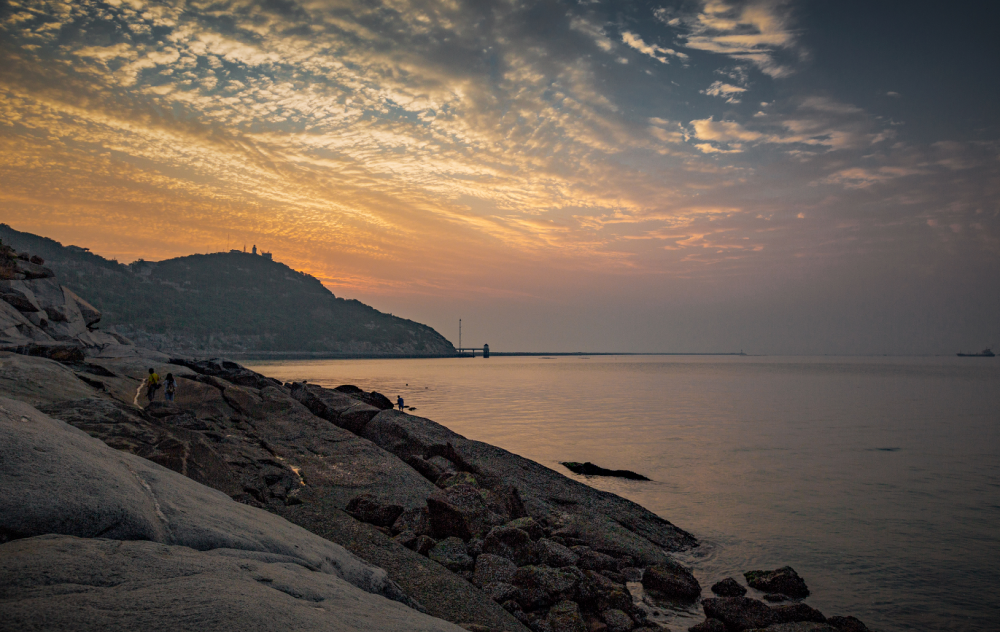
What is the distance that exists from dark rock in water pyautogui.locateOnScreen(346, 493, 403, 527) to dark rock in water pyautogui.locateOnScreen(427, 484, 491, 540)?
3.43 feet

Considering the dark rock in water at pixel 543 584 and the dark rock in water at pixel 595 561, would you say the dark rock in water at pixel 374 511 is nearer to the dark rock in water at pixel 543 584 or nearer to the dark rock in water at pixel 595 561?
the dark rock in water at pixel 543 584

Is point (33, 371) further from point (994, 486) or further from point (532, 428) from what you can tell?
point (994, 486)

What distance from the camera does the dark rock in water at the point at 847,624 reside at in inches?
402

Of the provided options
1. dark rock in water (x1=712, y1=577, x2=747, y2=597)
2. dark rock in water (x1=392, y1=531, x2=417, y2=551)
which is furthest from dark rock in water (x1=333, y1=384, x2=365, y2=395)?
dark rock in water (x1=712, y1=577, x2=747, y2=597)

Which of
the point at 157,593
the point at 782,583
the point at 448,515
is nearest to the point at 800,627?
the point at 782,583

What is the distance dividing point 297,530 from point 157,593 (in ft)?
14.0

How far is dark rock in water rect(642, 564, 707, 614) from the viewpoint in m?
11.8

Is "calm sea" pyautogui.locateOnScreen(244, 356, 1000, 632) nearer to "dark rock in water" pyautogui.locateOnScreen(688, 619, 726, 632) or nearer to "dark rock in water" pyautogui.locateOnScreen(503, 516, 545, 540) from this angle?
"dark rock in water" pyautogui.locateOnScreen(688, 619, 726, 632)

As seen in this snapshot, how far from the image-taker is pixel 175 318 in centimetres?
18350

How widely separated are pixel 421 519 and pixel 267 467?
5.77 metres

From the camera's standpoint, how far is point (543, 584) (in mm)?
10266

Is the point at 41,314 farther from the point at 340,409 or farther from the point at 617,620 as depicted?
the point at 617,620

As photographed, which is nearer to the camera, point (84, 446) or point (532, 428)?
point (84, 446)

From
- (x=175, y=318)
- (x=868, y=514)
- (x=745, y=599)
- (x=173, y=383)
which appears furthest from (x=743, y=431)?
(x=175, y=318)
